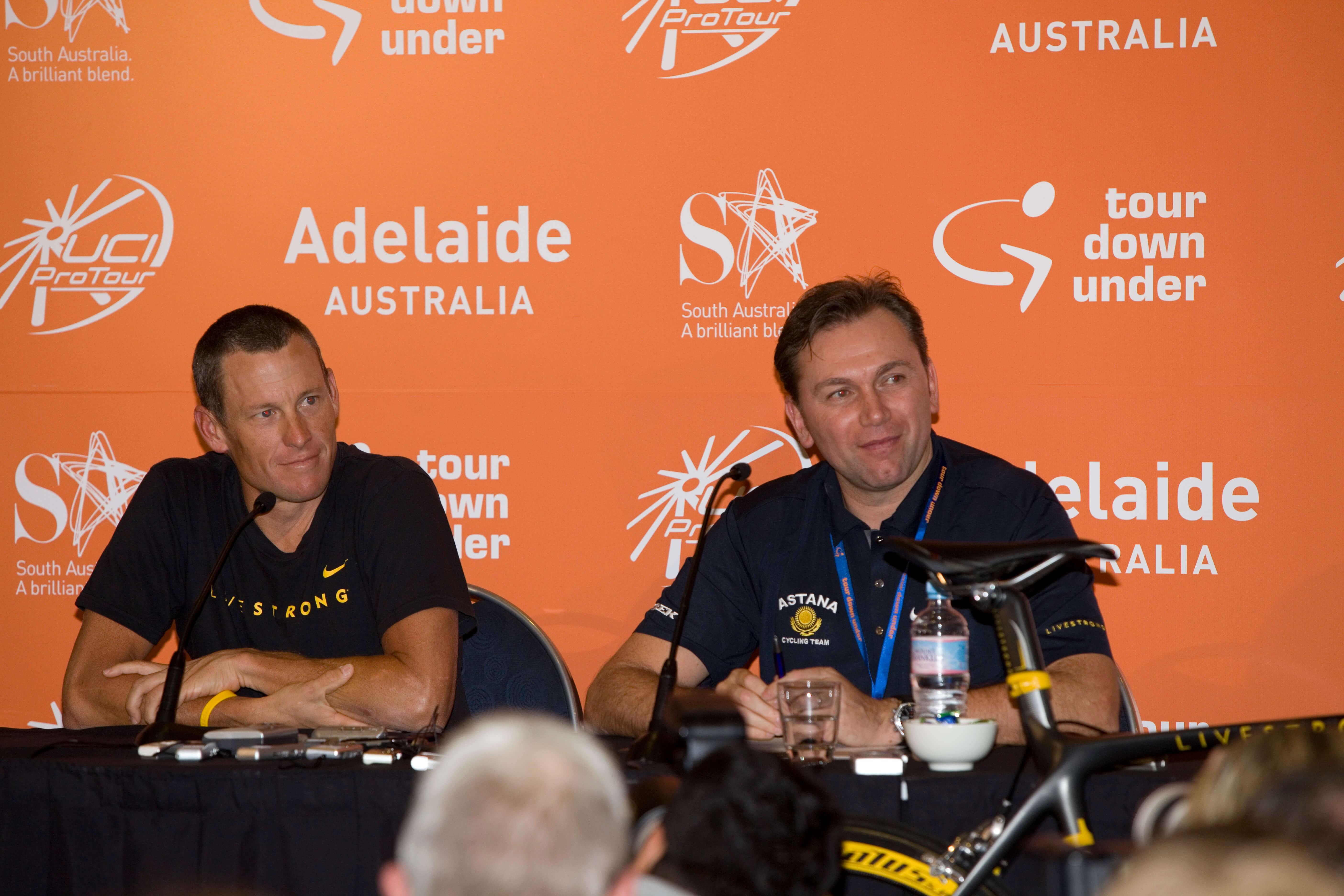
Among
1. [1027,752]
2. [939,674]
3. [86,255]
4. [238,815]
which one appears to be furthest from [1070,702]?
[86,255]

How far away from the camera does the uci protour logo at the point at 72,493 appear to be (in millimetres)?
3154

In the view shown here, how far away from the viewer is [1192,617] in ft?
9.56

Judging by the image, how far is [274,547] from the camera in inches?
104

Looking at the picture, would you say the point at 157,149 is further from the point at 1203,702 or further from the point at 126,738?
the point at 1203,702

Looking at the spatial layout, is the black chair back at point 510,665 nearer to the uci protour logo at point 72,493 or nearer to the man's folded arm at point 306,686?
the man's folded arm at point 306,686

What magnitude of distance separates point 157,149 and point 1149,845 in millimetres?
3193

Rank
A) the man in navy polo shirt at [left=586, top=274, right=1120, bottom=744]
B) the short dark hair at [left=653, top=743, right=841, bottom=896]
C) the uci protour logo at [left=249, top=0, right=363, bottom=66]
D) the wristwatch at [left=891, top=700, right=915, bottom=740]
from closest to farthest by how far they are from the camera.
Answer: the short dark hair at [left=653, top=743, right=841, bottom=896] → the wristwatch at [left=891, top=700, right=915, bottom=740] → the man in navy polo shirt at [left=586, top=274, right=1120, bottom=744] → the uci protour logo at [left=249, top=0, right=363, bottom=66]

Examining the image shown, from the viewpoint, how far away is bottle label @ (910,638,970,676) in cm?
189

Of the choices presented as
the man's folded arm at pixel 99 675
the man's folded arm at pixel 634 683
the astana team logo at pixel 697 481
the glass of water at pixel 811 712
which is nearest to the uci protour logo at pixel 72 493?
the man's folded arm at pixel 99 675

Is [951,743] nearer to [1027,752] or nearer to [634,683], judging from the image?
[1027,752]

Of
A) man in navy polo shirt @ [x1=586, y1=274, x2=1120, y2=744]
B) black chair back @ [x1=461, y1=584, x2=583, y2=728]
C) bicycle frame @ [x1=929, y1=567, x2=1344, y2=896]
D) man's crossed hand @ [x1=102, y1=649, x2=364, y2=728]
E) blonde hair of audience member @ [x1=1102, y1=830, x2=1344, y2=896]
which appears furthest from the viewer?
black chair back @ [x1=461, y1=584, x2=583, y2=728]

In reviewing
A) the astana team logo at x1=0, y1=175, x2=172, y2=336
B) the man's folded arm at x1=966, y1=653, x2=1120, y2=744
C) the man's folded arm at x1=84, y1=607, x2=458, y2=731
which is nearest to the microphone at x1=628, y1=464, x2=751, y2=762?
the man's folded arm at x1=84, y1=607, x2=458, y2=731

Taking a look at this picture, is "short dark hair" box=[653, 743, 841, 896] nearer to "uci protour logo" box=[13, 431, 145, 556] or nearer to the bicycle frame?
the bicycle frame

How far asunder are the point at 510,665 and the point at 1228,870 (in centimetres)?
221
